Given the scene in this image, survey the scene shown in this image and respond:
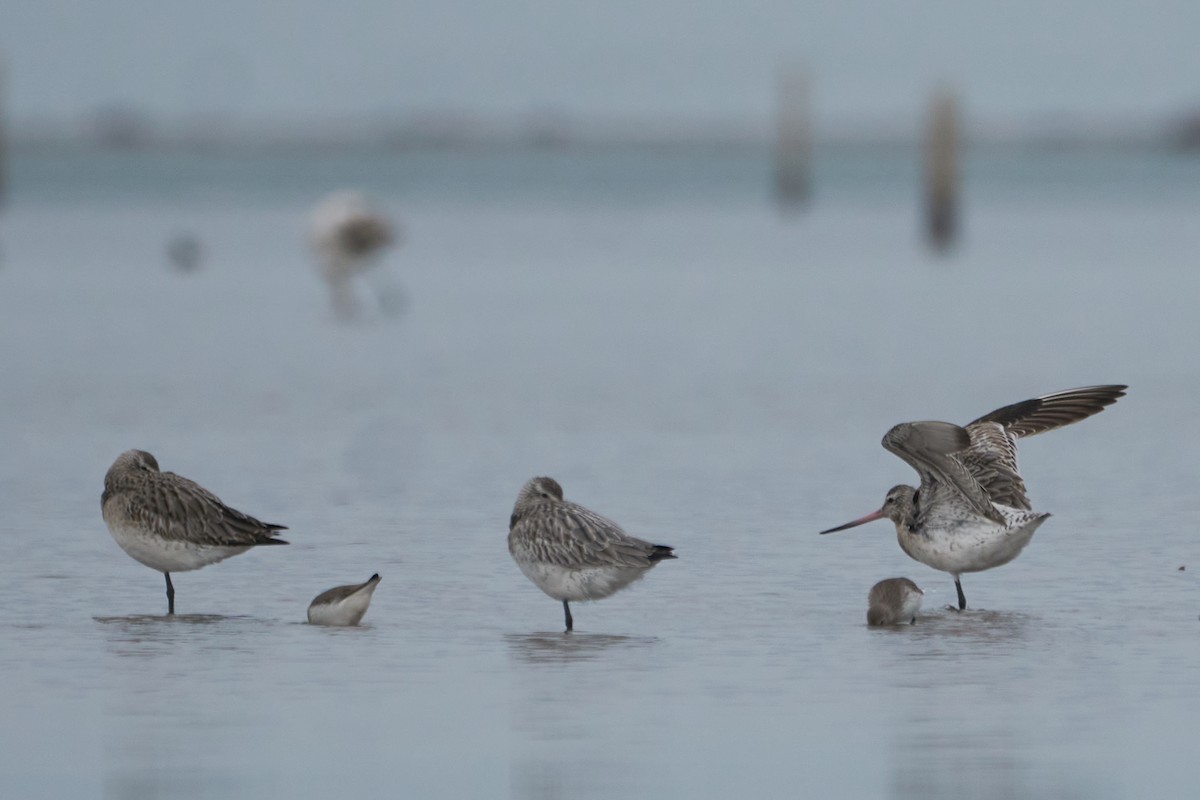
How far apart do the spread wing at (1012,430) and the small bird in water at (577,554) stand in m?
1.66

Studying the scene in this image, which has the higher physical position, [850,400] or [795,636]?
[850,400]

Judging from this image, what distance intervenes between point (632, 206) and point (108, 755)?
65.6 m

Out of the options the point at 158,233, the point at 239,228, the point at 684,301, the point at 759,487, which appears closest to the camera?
the point at 759,487

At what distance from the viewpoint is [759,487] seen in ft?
46.2

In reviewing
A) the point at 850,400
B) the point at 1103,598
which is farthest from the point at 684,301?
the point at 1103,598

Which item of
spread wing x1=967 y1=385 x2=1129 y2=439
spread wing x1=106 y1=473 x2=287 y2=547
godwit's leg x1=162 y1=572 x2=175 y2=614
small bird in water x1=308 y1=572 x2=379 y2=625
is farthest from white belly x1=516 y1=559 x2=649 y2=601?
spread wing x1=967 y1=385 x2=1129 y2=439

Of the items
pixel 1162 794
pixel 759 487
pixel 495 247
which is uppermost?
pixel 495 247

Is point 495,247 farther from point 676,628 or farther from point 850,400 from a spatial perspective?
point 676,628

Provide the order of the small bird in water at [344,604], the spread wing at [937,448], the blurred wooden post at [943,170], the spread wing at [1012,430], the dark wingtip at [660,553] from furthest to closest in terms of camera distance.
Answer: the blurred wooden post at [943,170] → the spread wing at [1012,430] → the spread wing at [937,448] → the small bird in water at [344,604] → the dark wingtip at [660,553]

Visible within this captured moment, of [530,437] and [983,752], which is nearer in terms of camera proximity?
[983,752]

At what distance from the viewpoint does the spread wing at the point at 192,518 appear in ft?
Result: 33.6

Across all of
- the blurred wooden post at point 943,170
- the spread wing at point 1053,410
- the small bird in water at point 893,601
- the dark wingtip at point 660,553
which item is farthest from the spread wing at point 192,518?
the blurred wooden post at point 943,170

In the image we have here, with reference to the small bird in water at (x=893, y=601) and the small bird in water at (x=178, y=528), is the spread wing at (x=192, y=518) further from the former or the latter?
the small bird in water at (x=893, y=601)

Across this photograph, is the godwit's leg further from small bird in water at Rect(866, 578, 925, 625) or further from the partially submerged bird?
the partially submerged bird
